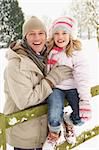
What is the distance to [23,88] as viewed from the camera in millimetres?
1455

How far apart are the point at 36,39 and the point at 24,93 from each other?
23 cm

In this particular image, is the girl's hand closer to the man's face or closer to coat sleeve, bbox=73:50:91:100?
coat sleeve, bbox=73:50:91:100

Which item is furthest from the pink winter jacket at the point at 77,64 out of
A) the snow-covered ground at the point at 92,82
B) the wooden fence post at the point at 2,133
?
the snow-covered ground at the point at 92,82

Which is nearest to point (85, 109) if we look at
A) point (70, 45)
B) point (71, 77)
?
point (71, 77)

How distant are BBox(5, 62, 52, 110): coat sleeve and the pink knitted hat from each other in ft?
0.85

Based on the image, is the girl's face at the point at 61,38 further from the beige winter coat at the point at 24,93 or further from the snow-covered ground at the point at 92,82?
the snow-covered ground at the point at 92,82

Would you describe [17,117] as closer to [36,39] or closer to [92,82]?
[36,39]

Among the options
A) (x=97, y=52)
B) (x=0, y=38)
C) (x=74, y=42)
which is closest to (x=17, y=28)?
(x=0, y=38)

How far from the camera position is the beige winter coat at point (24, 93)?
1.46 meters

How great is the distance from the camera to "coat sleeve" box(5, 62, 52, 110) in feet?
4.76

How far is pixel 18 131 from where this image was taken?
1588mm

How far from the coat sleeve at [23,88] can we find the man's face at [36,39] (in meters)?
0.12

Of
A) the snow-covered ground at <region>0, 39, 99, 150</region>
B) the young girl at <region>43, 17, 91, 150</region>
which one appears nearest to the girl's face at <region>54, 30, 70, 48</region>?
the young girl at <region>43, 17, 91, 150</region>

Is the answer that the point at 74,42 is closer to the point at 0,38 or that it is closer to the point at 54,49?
the point at 54,49
